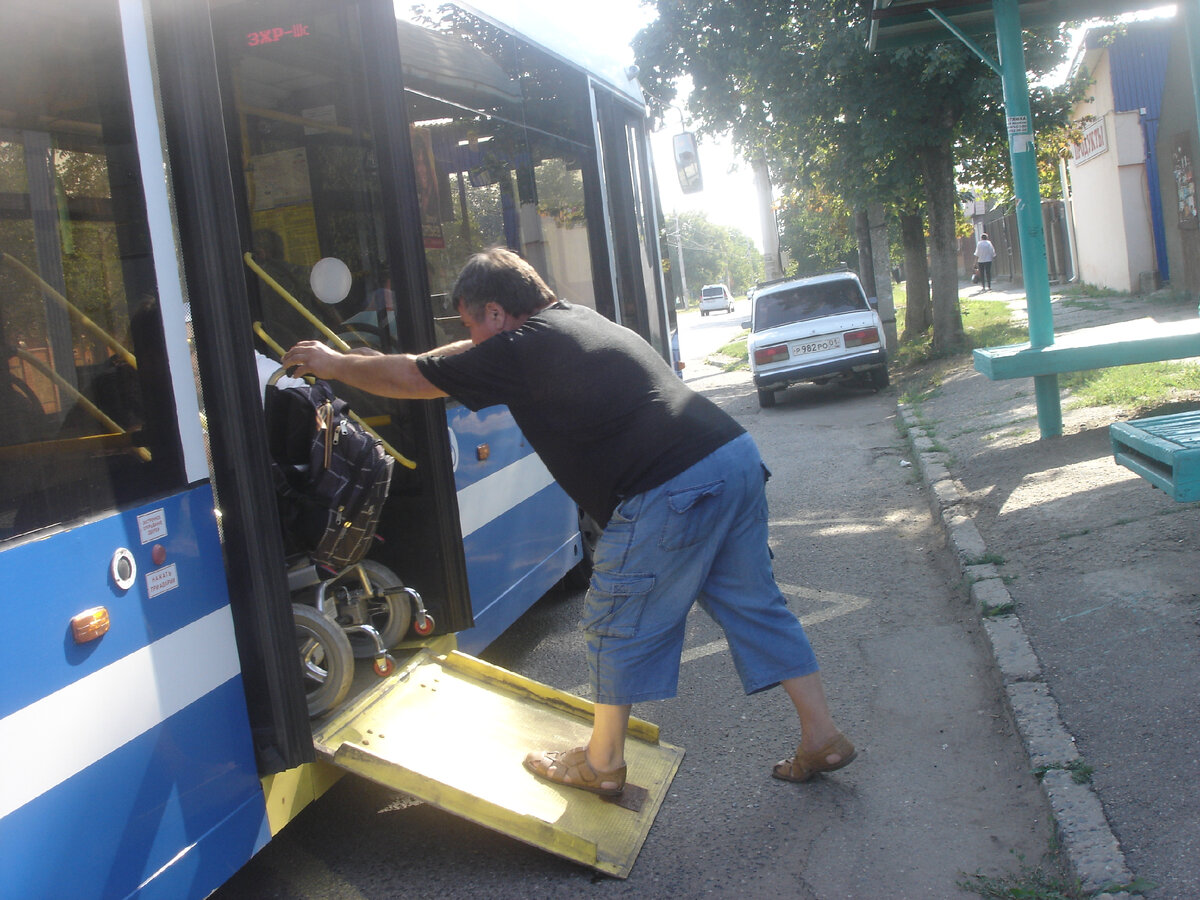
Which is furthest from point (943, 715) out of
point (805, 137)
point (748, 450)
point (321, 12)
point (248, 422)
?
point (805, 137)

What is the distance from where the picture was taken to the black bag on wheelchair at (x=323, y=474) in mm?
3662

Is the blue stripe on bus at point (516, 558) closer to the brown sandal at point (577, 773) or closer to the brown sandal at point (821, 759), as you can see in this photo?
the brown sandal at point (577, 773)

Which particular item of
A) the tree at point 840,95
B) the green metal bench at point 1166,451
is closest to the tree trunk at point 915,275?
the tree at point 840,95

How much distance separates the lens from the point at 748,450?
3436mm

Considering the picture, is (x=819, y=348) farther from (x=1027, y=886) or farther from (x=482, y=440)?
(x=1027, y=886)

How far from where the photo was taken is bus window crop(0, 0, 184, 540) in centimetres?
249

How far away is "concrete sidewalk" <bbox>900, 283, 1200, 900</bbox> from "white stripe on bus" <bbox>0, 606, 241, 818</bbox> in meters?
2.33

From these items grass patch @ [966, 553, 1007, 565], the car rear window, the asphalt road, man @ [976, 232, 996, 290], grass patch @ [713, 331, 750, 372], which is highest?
man @ [976, 232, 996, 290]

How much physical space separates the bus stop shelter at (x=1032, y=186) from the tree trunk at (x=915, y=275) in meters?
9.95

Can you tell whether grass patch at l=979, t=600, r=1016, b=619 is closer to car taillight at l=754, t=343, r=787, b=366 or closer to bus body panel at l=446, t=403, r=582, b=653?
bus body panel at l=446, t=403, r=582, b=653

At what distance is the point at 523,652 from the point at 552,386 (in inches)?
107

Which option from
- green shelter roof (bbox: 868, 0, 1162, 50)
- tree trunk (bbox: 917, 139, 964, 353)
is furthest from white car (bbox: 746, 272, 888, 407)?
green shelter roof (bbox: 868, 0, 1162, 50)

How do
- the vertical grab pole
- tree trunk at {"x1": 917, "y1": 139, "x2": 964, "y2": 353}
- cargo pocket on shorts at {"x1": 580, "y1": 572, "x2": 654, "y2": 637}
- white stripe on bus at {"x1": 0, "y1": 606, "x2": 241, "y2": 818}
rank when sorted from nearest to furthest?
white stripe on bus at {"x1": 0, "y1": 606, "x2": 241, "y2": 818} → cargo pocket on shorts at {"x1": 580, "y1": 572, "x2": 654, "y2": 637} → the vertical grab pole → tree trunk at {"x1": 917, "y1": 139, "x2": 964, "y2": 353}

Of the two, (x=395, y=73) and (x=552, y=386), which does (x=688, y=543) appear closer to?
(x=552, y=386)
